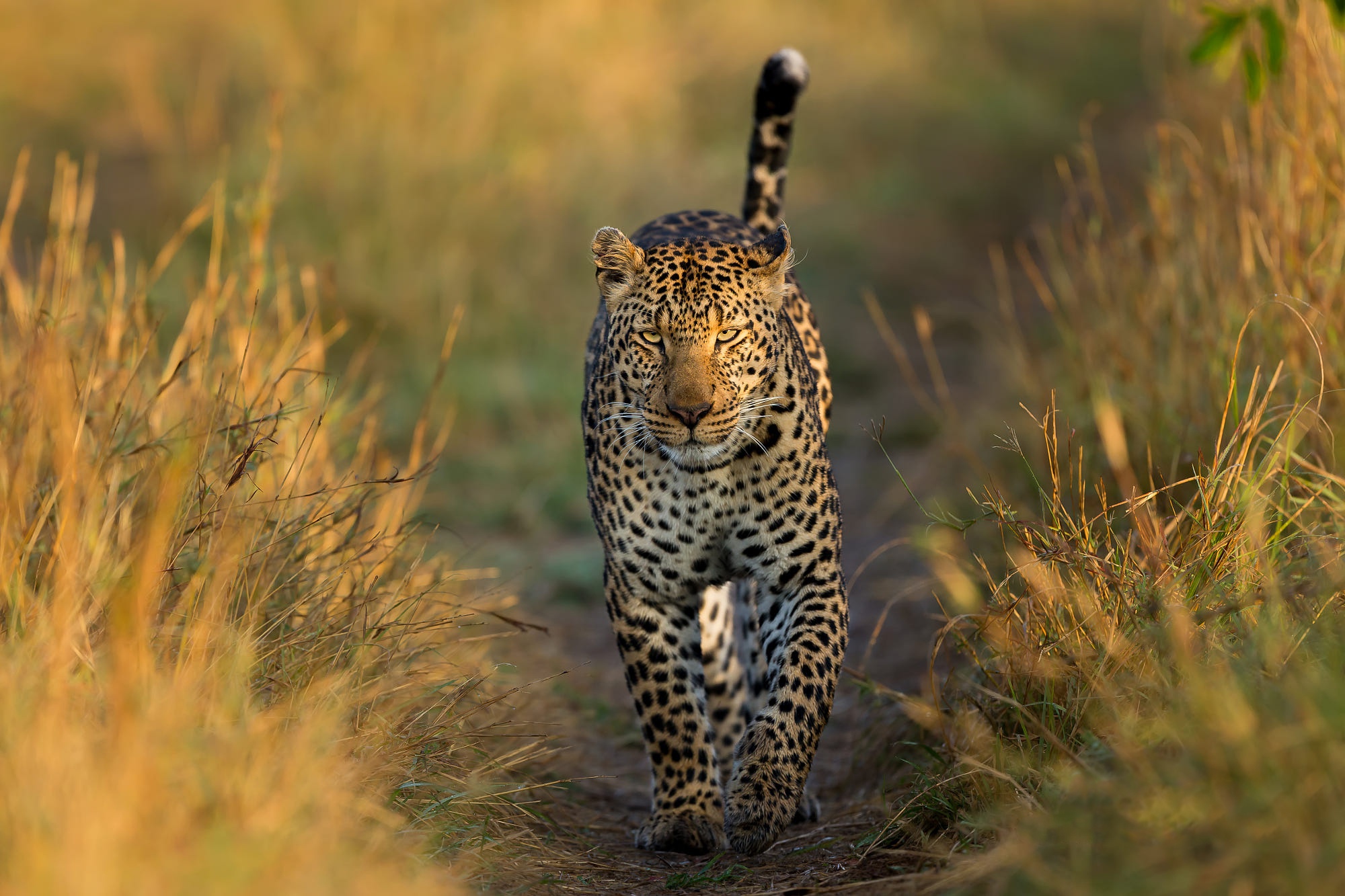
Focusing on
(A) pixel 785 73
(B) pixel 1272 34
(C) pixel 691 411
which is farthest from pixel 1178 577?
(A) pixel 785 73

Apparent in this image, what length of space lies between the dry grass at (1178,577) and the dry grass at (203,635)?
1.32 meters

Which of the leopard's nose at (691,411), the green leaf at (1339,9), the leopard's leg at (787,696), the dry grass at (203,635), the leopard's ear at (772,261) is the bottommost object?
the leopard's leg at (787,696)

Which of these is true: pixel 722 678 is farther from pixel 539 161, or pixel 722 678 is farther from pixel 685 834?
pixel 539 161

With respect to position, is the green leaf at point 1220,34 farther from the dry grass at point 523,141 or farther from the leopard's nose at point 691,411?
the dry grass at point 523,141

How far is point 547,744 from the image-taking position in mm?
4996

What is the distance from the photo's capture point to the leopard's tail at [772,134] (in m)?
5.98

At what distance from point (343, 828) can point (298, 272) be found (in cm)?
690

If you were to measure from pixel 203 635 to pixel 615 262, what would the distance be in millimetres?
2047

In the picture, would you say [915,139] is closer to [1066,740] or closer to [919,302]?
[919,302]

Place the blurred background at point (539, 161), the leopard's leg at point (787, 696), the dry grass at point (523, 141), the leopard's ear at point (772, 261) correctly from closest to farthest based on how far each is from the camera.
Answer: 1. the leopard's leg at point (787, 696)
2. the leopard's ear at point (772, 261)
3. the blurred background at point (539, 161)
4. the dry grass at point (523, 141)

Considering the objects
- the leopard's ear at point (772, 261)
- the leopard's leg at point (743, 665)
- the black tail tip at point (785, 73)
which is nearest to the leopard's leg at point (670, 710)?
the leopard's leg at point (743, 665)

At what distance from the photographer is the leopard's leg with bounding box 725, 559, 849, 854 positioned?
4.23m

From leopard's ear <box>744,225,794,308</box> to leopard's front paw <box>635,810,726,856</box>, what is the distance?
5.62 feet

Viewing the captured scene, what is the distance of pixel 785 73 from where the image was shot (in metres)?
5.95
